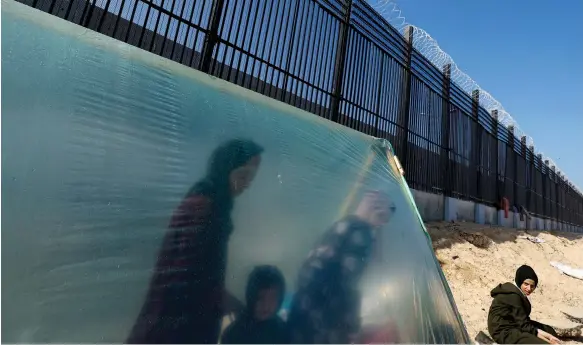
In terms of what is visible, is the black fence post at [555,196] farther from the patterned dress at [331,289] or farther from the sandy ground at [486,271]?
the patterned dress at [331,289]

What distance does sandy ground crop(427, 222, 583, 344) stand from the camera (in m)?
3.51

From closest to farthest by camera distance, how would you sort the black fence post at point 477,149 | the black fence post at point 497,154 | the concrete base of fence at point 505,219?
the black fence post at point 477,149
the concrete base of fence at point 505,219
the black fence post at point 497,154

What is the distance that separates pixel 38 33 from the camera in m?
1.23

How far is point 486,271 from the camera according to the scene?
14.3ft

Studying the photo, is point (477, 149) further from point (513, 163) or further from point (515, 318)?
point (515, 318)

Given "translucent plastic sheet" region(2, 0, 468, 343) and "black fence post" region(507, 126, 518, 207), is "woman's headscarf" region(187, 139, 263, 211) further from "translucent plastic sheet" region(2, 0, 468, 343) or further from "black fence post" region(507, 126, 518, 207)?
"black fence post" region(507, 126, 518, 207)

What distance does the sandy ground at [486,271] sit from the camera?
Answer: 11.5 feet

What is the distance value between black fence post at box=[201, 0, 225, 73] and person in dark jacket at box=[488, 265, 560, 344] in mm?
3031

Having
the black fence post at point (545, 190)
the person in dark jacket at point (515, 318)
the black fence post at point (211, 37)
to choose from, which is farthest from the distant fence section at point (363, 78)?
the black fence post at point (545, 190)

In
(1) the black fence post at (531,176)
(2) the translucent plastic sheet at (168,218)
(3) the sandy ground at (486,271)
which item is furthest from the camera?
(1) the black fence post at (531,176)

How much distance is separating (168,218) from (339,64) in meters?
3.56

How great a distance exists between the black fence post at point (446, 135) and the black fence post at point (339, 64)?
11.5 ft

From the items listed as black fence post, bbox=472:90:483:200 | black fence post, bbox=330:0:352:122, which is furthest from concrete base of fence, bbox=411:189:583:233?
black fence post, bbox=330:0:352:122

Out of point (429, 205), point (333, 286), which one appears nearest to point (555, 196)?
point (429, 205)
